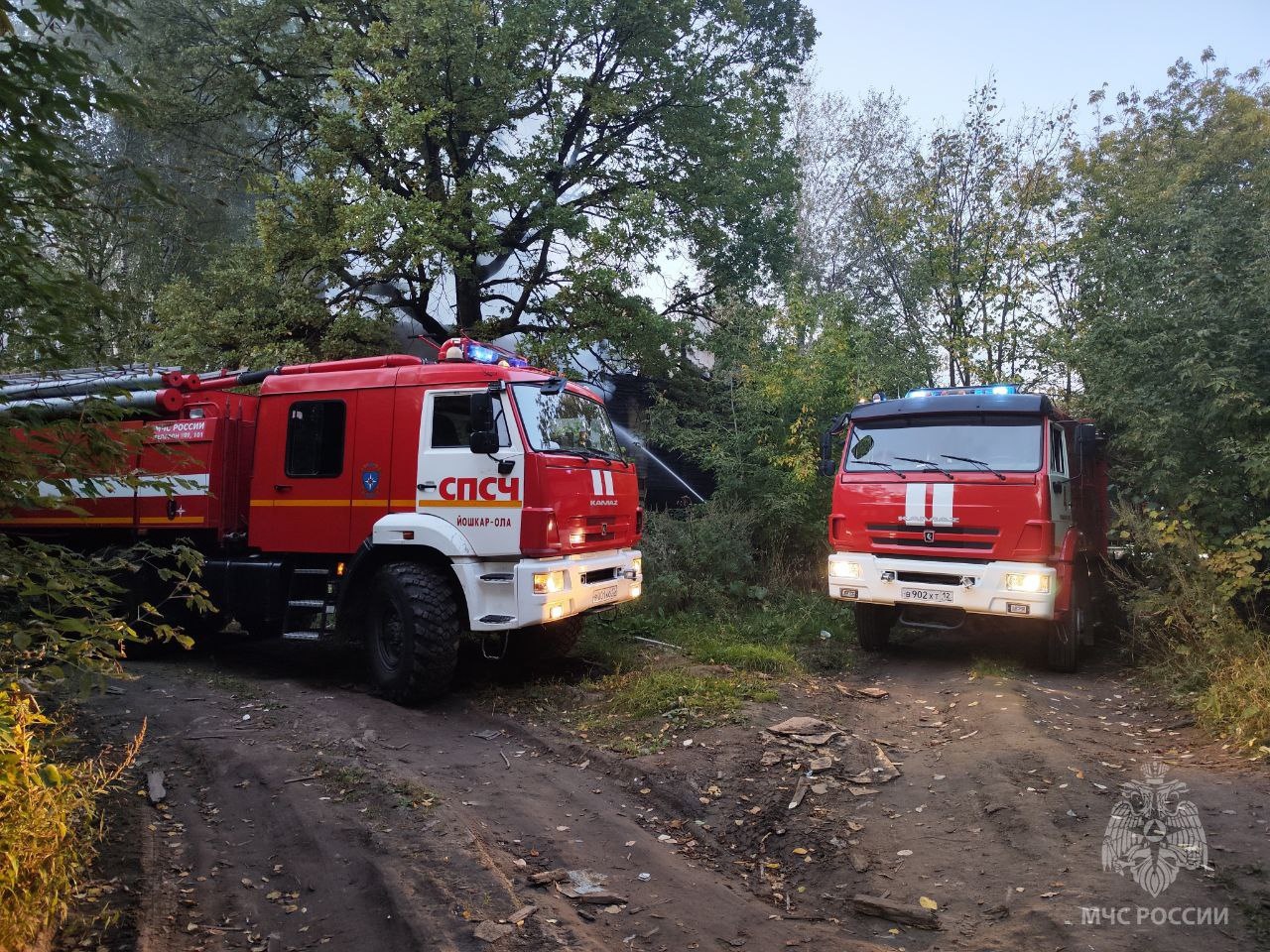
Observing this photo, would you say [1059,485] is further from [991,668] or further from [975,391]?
[991,668]

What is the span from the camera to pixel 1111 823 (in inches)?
174

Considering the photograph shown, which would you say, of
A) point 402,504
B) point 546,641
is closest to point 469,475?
point 402,504

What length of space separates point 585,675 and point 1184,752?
4.76 meters

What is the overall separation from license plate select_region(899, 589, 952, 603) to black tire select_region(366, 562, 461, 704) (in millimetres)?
4136

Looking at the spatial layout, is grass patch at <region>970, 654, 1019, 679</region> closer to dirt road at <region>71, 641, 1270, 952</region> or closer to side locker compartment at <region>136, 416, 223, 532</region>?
dirt road at <region>71, 641, 1270, 952</region>

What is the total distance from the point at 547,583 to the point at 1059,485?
4.93 m

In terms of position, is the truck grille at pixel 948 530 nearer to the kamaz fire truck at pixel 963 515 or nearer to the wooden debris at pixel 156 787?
the kamaz fire truck at pixel 963 515

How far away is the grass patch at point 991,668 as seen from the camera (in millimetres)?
7539

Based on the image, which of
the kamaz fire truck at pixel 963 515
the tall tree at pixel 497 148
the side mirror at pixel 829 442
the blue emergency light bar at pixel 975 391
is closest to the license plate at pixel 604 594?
the kamaz fire truck at pixel 963 515

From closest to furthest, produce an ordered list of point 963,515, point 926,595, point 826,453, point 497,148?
point 963,515 → point 926,595 → point 826,453 → point 497,148

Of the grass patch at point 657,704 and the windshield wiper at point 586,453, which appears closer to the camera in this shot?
the grass patch at point 657,704

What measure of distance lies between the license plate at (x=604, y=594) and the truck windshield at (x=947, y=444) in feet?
9.12

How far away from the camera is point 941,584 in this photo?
7.55 meters

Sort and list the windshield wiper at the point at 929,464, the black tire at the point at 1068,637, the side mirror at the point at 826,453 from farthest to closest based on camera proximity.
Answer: the side mirror at the point at 826,453 → the black tire at the point at 1068,637 → the windshield wiper at the point at 929,464
